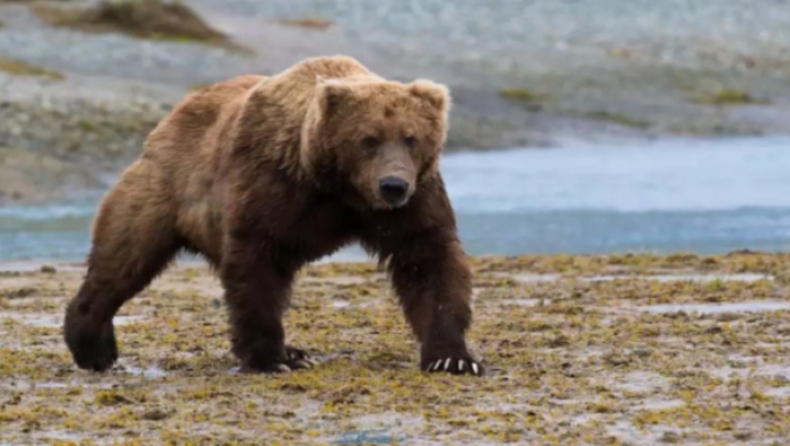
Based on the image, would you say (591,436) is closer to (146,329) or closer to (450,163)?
(146,329)

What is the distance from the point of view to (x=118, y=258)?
8.19 m

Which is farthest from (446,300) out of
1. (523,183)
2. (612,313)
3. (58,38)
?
(58,38)

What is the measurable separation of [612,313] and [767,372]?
230 cm

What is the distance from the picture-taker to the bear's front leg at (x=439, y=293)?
Answer: 24.2 feet

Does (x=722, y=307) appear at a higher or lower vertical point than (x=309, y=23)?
lower

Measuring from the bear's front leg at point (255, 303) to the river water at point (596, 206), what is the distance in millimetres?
6731

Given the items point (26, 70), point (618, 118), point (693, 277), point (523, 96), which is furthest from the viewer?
point (523, 96)

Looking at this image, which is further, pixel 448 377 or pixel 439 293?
pixel 439 293

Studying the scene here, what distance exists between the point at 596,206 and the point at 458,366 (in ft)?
34.8

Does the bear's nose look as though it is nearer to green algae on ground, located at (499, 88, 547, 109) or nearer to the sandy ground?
the sandy ground

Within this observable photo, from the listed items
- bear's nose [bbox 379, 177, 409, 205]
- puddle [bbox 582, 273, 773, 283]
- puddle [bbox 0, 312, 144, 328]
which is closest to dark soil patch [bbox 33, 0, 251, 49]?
puddle [bbox 582, 273, 773, 283]

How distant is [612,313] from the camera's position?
9461mm

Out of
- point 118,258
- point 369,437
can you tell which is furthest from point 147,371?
point 369,437

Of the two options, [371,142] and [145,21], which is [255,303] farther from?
[145,21]
